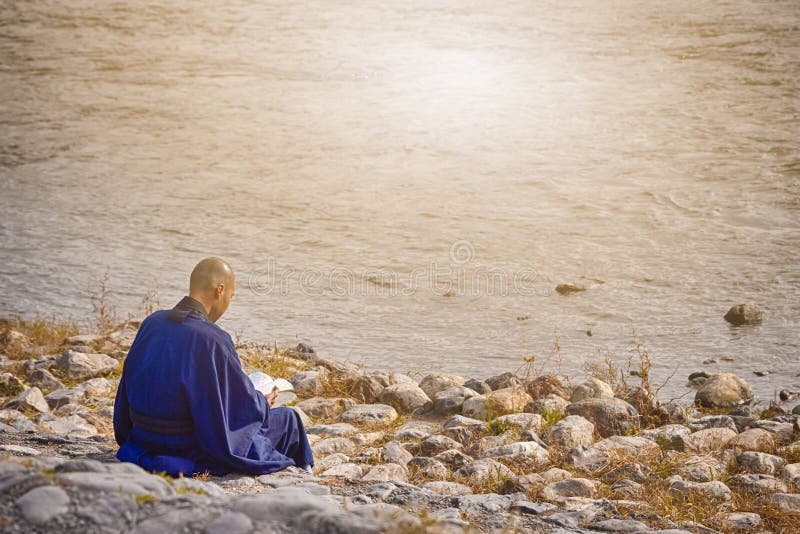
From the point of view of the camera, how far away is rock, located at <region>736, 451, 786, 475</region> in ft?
15.0

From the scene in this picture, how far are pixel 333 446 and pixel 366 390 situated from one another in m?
1.15

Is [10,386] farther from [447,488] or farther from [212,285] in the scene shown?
[447,488]

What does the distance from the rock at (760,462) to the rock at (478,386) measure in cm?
198

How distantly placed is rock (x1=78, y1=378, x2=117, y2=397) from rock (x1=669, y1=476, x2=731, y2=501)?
3450mm

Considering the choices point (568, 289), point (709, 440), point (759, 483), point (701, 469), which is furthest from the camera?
point (568, 289)

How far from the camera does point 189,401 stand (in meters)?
3.81

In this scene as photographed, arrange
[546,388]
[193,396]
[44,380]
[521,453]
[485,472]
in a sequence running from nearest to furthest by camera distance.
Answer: [193,396] → [485,472] → [521,453] → [44,380] → [546,388]

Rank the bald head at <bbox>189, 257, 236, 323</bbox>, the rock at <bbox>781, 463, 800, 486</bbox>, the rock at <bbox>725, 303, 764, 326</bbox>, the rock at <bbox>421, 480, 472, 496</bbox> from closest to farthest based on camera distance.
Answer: the bald head at <bbox>189, 257, 236, 323</bbox>
the rock at <bbox>421, 480, 472, 496</bbox>
the rock at <bbox>781, 463, 800, 486</bbox>
the rock at <bbox>725, 303, 764, 326</bbox>

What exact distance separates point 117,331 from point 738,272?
6.96 m

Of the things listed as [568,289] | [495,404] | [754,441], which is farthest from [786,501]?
[568,289]

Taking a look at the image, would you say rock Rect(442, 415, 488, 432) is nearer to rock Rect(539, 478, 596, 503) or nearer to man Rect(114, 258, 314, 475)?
rock Rect(539, 478, 596, 503)

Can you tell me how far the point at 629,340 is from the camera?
27.3ft

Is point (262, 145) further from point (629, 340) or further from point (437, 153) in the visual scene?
point (629, 340)

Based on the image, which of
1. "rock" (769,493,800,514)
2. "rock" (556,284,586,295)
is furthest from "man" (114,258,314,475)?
"rock" (556,284,586,295)
